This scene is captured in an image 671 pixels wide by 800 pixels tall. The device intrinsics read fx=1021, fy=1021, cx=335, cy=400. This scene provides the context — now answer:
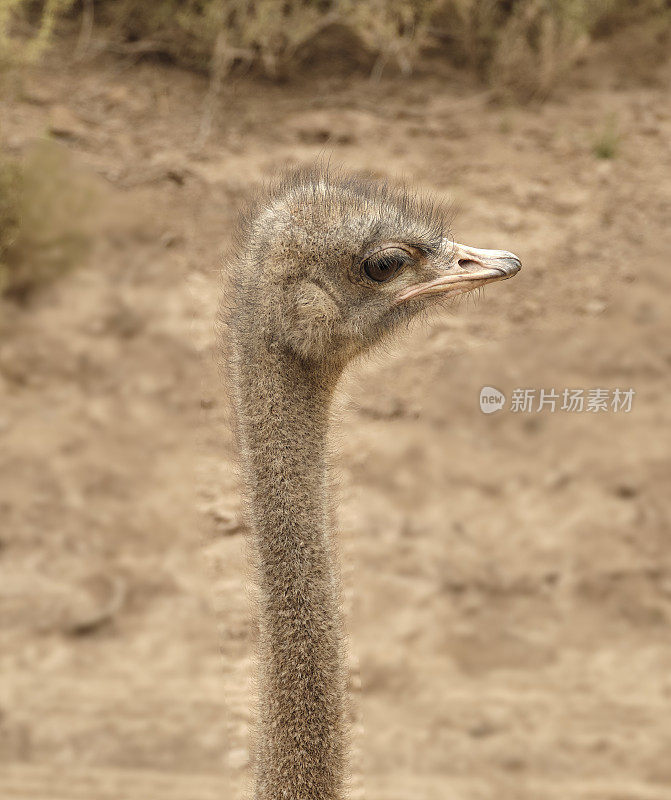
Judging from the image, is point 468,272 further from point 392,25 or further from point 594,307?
point 392,25

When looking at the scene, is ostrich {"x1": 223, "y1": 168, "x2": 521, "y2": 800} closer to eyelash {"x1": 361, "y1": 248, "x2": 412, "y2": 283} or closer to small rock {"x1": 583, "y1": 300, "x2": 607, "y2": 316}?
eyelash {"x1": 361, "y1": 248, "x2": 412, "y2": 283}

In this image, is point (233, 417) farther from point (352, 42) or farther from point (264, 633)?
point (352, 42)

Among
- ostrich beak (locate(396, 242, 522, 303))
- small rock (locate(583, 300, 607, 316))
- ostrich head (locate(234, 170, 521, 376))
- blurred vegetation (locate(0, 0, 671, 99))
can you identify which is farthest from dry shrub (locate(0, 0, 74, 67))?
ostrich beak (locate(396, 242, 522, 303))

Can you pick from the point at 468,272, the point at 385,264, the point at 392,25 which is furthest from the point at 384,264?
the point at 392,25

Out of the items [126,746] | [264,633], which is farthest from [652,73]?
[264,633]

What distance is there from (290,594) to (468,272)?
2.24 ft

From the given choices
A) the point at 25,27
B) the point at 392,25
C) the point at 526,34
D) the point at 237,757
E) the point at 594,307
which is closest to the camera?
the point at 237,757

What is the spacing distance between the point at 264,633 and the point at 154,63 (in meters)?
4.56

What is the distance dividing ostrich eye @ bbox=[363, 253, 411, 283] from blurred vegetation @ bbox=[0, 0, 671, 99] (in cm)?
386

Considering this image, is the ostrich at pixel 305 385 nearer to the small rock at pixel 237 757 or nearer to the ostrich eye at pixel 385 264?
the ostrich eye at pixel 385 264

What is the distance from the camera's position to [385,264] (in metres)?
1.92

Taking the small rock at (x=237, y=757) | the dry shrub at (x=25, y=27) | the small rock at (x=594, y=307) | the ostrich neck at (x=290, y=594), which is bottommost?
the small rock at (x=237, y=757)

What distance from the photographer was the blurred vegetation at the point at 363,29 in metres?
5.49

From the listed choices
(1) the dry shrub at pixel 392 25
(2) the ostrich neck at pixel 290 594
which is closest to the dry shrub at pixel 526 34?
(1) the dry shrub at pixel 392 25
